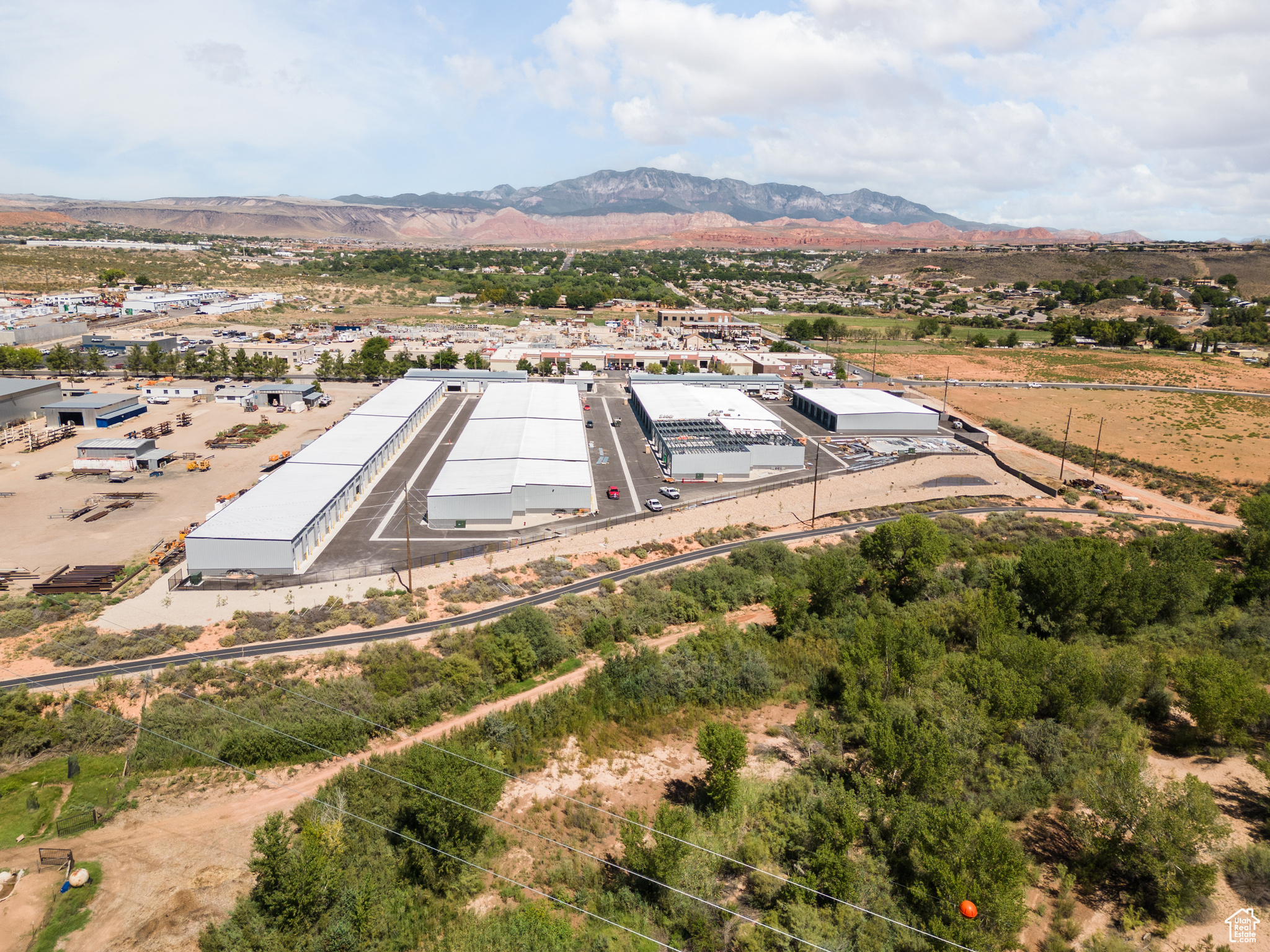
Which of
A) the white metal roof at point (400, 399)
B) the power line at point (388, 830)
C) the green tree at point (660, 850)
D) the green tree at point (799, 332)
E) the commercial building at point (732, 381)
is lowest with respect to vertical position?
the power line at point (388, 830)

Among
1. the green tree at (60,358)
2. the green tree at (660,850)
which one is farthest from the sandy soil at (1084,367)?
the green tree at (60,358)

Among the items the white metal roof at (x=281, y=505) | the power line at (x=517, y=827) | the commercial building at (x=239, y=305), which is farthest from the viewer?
the commercial building at (x=239, y=305)

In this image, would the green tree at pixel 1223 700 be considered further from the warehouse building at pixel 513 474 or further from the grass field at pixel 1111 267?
the grass field at pixel 1111 267

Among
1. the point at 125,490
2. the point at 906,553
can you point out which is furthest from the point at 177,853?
the point at 125,490

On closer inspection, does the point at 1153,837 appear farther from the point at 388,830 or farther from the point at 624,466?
the point at 624,466

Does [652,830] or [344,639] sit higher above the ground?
[652,830]

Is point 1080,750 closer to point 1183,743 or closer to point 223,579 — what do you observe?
point 1183,743

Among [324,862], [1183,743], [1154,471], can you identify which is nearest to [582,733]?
[324,862]

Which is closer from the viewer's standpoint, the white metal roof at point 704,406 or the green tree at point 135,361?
the white metal roof at point 704,406
